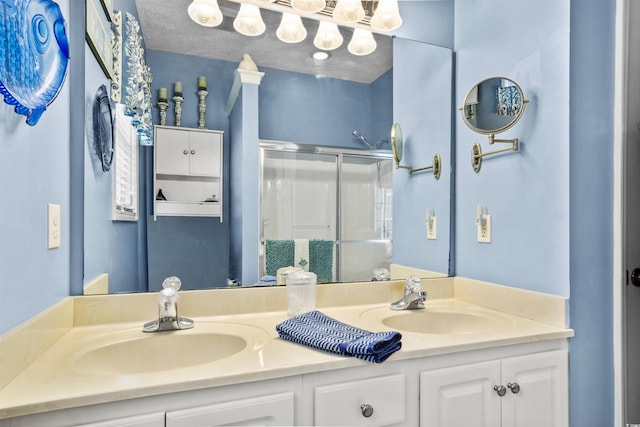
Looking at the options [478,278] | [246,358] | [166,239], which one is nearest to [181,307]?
[166,239]

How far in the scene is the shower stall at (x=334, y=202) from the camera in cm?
148

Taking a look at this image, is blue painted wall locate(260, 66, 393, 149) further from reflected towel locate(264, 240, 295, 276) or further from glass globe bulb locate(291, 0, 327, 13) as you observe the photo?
reflected towel locate(264, 240, 295, 276)

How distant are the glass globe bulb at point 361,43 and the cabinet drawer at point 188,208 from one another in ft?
2.79

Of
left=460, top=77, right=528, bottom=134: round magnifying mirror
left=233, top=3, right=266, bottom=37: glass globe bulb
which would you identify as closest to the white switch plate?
left=233, top=3, right=266, bottom=37: glass globe bulb

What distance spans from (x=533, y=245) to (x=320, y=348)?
0.85 metres

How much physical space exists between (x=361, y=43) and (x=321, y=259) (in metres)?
0.91

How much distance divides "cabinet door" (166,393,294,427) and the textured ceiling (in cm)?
114

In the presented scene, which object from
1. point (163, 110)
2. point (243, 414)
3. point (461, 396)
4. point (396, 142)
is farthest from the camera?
point (396, 142)

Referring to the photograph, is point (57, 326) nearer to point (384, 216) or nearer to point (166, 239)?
point (166, 239)

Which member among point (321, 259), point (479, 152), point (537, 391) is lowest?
point (537, 391)

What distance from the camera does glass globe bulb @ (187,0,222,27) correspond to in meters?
1.38

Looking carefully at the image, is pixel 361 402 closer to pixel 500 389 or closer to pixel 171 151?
pixel 500 389

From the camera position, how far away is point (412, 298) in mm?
1474

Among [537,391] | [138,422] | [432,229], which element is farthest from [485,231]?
[138,422]
